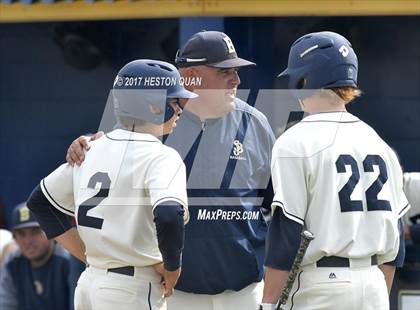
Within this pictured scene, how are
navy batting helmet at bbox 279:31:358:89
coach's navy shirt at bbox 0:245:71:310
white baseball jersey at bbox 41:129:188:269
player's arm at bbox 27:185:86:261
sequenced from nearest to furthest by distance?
navy batting helmet at bbox 279:31:358:89
white baseball jersey at bbox 41:129:188:269
player's arm at bbox 27:185:86:261
coach's navy shirt at bbox 0:245:71:310

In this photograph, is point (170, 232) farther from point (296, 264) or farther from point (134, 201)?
point (296, 264)

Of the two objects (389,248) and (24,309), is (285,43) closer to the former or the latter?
(24,309)

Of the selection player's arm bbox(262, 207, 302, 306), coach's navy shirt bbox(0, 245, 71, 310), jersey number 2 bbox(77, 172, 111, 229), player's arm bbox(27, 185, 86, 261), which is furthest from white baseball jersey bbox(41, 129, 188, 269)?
coach's navy shirt bbox(0, 245, 71, 310)

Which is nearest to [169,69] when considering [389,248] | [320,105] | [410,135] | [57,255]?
[320,105]

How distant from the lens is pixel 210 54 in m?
4.99

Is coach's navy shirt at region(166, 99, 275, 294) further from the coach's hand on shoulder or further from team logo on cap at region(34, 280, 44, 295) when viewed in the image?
team logo on cap at region(34, 280, 44, 295)

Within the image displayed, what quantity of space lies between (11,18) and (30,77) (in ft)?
3.57

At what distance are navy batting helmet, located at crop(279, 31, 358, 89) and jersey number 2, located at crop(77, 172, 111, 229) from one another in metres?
0.79

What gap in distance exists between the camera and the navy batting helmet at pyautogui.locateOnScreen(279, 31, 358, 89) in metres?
4.17

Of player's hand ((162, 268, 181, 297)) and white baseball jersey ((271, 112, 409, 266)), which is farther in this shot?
player's hand ((162, 268, 181, 297))

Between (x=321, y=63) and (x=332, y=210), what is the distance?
1.81 ft

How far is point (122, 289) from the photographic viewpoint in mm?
4328

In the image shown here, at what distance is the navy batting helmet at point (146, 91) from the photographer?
446 cm

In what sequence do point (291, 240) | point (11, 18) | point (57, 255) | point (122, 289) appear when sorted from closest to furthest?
1. point (291, 240)
2. point (122, 289)
3. point (57, 255)
4. point (11, 18)
